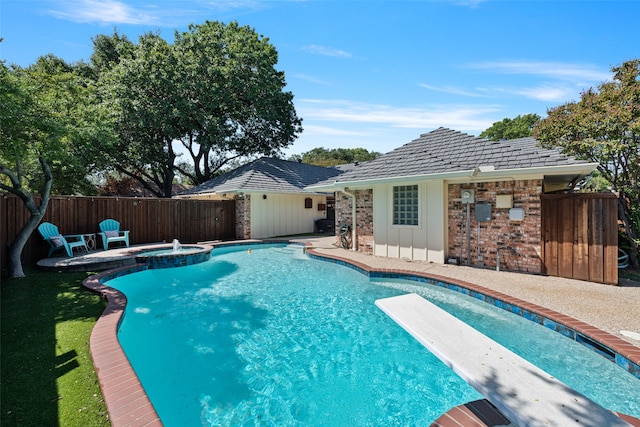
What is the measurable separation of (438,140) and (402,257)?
15.4 ft

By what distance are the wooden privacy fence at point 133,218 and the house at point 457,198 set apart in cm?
773

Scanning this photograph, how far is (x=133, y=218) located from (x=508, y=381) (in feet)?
48.9

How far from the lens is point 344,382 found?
12.9 feet

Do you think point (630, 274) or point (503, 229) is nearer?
point (630, 274)

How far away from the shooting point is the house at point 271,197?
53.6 feet

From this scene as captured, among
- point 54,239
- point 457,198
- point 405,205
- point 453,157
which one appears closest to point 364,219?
point 405,205

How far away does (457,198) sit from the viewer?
9.21 meters

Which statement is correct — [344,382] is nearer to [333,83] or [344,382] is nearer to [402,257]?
[402,257]

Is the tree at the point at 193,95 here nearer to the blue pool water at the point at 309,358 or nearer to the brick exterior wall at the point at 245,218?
the brick exterior wall at the point at 245,218

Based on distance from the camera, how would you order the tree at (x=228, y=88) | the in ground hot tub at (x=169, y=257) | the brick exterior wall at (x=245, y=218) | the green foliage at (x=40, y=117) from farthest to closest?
the tree at (x=228, y=88), the brick exterior wall at (x=245, y=218), the in ground hot tub at (x=169, y=257), the green foliage at (x=40, y=117)

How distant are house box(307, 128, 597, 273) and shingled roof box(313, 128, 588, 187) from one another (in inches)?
1.0

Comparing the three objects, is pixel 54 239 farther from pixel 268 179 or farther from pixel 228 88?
pixel 228 88

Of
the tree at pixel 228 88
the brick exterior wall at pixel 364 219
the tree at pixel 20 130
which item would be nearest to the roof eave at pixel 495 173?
the brick exterior wall at pixel 364 219

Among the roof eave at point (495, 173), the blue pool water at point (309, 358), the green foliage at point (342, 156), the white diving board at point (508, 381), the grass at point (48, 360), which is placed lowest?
the blue pool water at point (309, 358)
